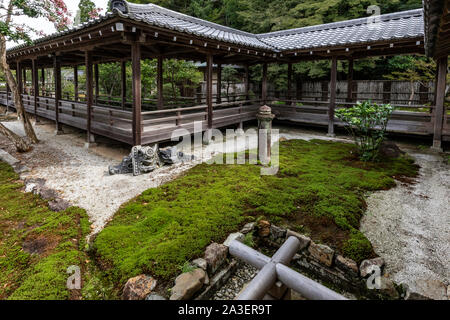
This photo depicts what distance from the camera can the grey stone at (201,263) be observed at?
2846mm

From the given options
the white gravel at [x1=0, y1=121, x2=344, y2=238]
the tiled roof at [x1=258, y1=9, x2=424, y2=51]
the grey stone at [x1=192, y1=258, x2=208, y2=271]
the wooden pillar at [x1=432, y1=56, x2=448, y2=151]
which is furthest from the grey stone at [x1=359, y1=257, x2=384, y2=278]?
the tiled roof at [x1=258, y1=9, x2=424, y2=51]

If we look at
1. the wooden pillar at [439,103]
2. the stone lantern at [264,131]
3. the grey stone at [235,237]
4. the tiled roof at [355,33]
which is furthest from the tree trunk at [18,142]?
the wooden pillar at [439,103]

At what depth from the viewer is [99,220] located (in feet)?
13.5

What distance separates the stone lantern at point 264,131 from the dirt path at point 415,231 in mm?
2385

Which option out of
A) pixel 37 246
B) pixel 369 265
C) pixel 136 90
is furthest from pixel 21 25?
pixel 369 265

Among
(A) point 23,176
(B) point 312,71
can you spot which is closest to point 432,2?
(A) point 23,176

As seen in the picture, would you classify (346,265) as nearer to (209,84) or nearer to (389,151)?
(389,151)

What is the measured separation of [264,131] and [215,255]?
369 centimetres

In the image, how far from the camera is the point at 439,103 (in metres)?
7.95

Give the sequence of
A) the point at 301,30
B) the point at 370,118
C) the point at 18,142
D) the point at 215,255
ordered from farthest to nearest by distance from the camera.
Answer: the point at 301,30 < the point at 18,142 < the point at 370,118 < the point at 215,255

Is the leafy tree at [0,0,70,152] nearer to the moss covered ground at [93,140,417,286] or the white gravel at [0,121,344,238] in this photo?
the white gravel at [0,121,344,238]

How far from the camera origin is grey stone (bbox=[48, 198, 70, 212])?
4441mm

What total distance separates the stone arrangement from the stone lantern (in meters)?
3.02
